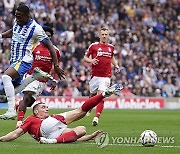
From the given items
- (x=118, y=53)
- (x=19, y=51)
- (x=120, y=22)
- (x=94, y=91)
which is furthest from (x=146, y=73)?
(x=19, y=51)

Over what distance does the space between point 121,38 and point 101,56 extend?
16553mm

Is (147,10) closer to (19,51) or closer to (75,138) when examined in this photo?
(19,51)

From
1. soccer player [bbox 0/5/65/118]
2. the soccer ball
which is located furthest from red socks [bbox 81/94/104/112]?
soccer player [bbox 0/5/65/118]

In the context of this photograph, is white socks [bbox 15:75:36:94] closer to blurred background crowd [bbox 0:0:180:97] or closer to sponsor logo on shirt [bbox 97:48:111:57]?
sponsor logo on shirt [bbox 97:48:111:57]

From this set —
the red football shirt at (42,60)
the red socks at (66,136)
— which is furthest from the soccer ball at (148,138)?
the red football shirt at (42,60)

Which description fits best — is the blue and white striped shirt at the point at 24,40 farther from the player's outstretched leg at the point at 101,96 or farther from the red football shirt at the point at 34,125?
the player's outstretched leg at the point at 101,96

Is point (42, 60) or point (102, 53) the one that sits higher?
point (102, 53)

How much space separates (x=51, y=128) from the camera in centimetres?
1155

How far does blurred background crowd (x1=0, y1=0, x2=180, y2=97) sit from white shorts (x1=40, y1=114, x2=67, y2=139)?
17.9 m

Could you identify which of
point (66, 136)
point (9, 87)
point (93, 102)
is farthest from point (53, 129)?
point (9, 87)

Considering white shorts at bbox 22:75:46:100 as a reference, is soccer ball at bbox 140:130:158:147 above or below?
below

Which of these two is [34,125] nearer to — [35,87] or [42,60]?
[35,87]

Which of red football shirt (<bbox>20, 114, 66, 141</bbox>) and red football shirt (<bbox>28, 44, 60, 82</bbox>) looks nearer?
red football shirt (<bbox>20, 114, 66, 141</bbox>)

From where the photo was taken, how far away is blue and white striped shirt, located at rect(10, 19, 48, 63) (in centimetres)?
1416
